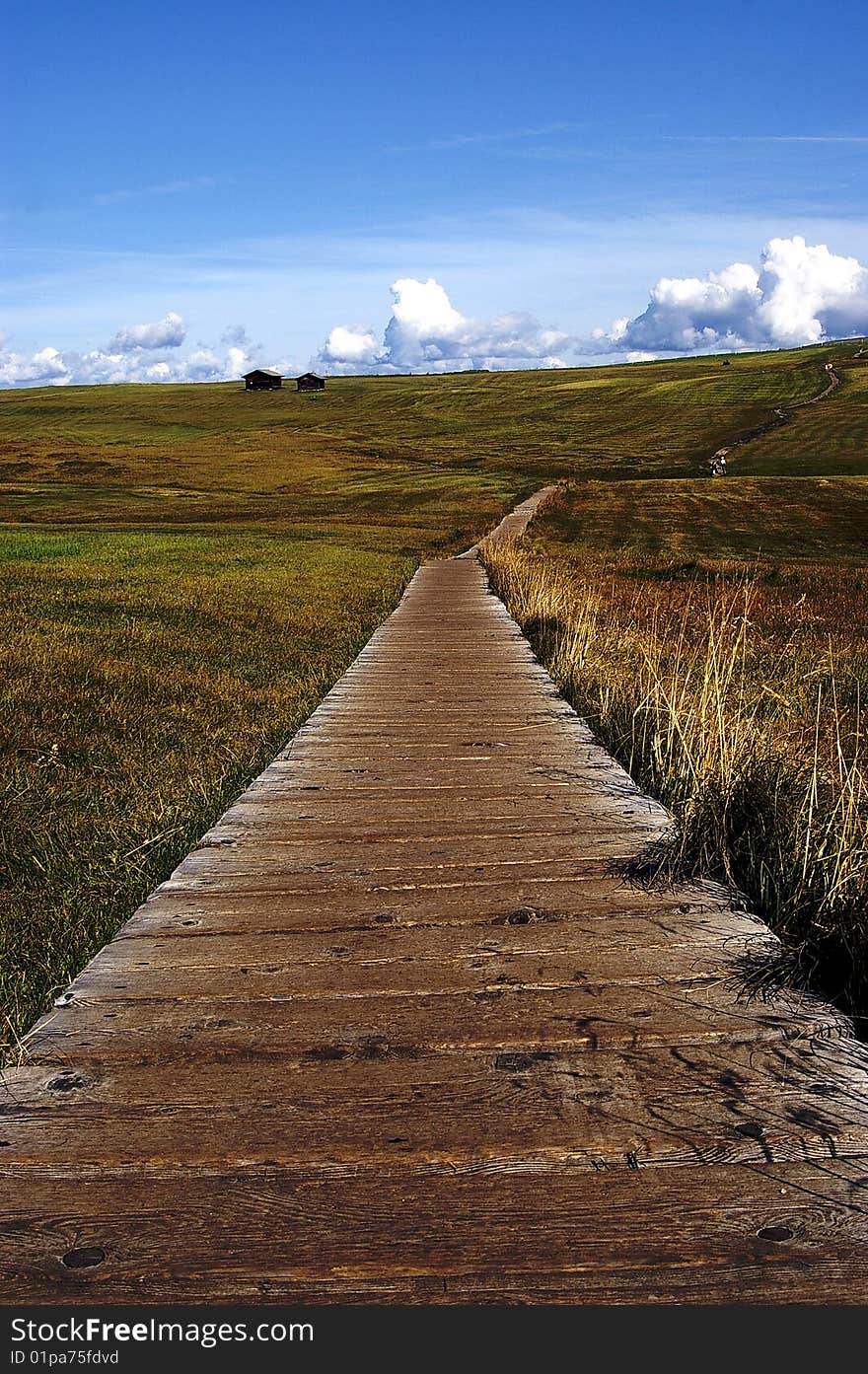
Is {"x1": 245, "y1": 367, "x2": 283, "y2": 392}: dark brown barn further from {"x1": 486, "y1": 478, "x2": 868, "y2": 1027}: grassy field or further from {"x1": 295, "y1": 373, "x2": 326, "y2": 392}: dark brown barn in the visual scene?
{"x1": 486, "y1": 478, "x2": 868, "y2": 1027}: grassy field

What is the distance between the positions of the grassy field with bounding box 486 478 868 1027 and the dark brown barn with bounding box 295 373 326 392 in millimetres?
128065

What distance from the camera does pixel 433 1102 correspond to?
2387 mm

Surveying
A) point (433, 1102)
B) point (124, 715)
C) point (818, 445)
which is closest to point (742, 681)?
point (433, 1102)

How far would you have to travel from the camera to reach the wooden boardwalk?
1871 millimetres

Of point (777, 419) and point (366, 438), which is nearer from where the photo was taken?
point (366, 438)

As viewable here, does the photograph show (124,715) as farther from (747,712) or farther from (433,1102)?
(433,1102)

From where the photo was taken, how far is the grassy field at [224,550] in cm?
541

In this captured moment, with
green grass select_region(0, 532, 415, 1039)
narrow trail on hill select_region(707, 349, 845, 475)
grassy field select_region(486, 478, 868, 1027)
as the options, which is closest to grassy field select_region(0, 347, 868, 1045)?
green grass select_region(0, 532, 415, 1039)

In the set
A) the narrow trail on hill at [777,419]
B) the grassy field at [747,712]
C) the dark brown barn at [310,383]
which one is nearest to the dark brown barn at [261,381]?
the dark brown barn at [310,383]

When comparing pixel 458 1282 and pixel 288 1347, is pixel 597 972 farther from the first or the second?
pixel 288 1347

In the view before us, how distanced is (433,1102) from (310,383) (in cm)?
15592

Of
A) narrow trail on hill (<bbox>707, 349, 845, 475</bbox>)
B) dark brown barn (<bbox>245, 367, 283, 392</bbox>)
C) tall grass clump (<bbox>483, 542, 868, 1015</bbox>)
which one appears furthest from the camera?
dark brown barn (<bbox>245, 367, 283, 392</bbox>)

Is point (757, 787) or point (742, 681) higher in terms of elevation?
point (742, 681)

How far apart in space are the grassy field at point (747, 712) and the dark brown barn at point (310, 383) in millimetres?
128065
